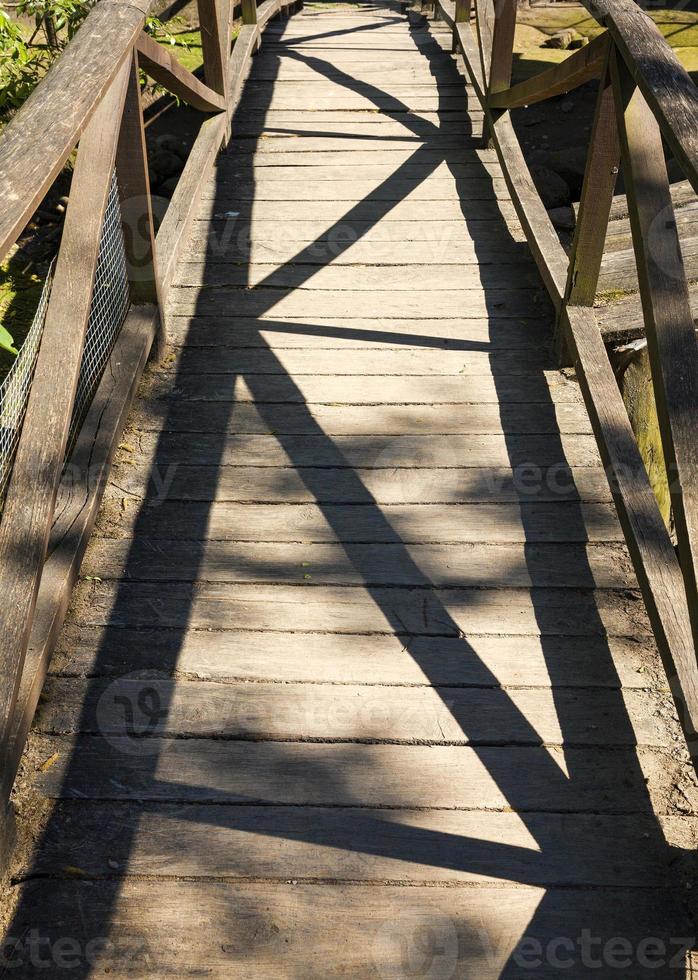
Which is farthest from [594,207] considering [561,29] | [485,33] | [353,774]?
[561,29]

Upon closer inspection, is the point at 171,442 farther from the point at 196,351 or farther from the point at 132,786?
the point at 132,786

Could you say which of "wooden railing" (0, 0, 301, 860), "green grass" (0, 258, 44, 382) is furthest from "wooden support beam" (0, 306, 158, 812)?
"green grass" (0, 258, 44, 382)

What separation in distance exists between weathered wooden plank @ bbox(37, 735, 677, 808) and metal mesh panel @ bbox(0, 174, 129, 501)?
3.55 ft

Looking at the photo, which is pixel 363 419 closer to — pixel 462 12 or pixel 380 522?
pixel 380 522

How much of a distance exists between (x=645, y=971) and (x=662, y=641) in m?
0.61

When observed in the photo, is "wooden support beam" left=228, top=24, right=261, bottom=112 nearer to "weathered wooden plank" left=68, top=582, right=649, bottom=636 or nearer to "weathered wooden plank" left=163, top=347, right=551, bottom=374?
"weathered wooden plank" left=163, top=347, right=551, bottom=374

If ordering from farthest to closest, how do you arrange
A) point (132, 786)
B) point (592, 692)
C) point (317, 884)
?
point (592, 692)
point (132, 786)
point (317, 884)

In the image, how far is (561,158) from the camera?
7.50 m

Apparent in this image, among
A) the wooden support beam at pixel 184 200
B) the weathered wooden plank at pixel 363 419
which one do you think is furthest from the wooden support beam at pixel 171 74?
the weathered wooden plank at pixel 363 419

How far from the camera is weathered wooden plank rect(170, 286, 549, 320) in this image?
3422mm

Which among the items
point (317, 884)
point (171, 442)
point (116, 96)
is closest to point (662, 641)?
point (317, 884)

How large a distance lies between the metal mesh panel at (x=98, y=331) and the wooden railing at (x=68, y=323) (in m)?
0.07

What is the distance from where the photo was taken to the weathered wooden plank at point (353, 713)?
198cm

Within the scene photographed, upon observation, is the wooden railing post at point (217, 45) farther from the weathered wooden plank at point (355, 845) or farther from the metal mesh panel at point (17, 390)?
the weathered wooden plank at point (355, 845)
